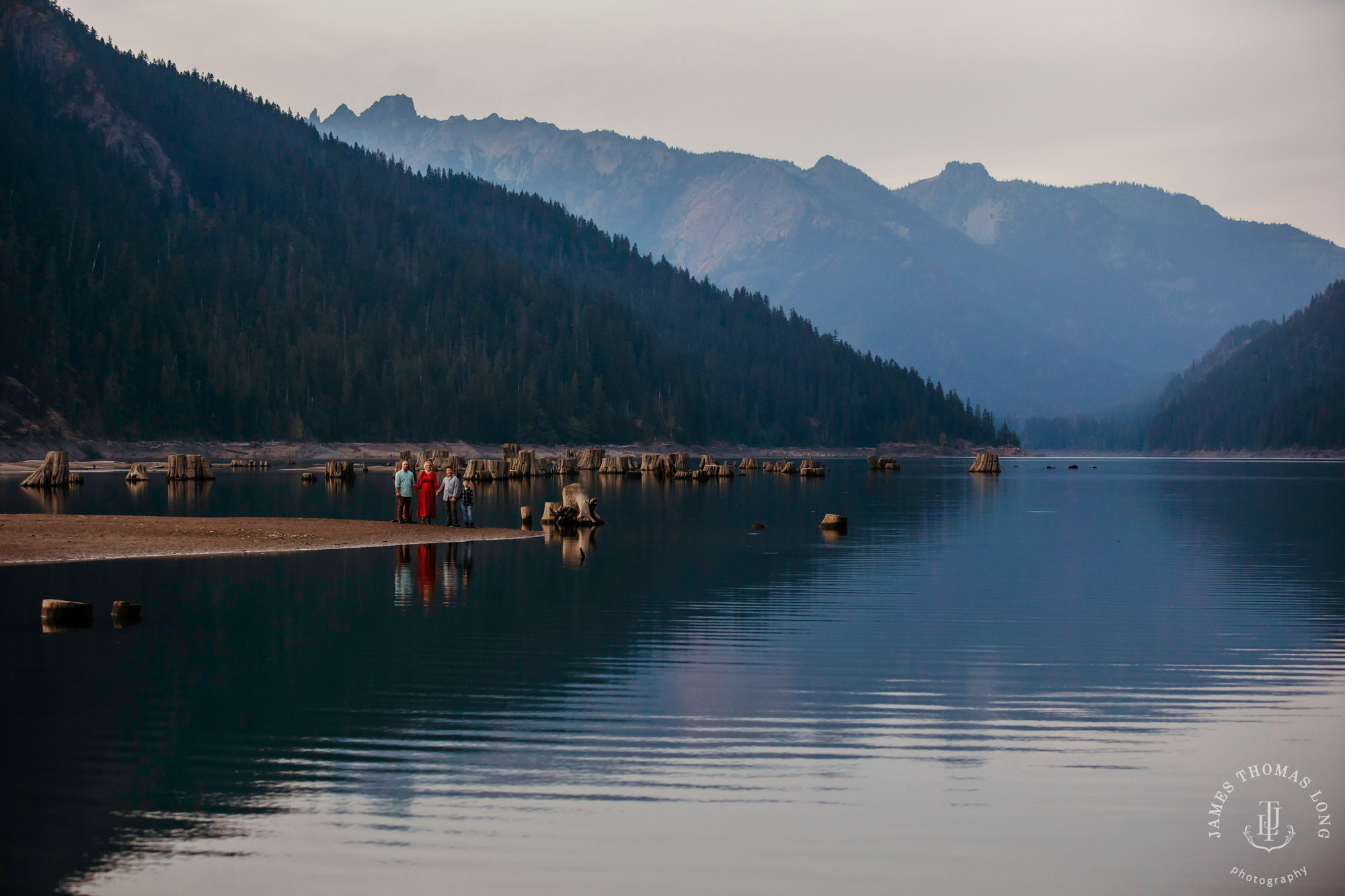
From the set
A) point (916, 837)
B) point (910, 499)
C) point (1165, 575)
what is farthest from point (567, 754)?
point (910, 499)

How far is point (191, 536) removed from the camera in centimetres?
4025

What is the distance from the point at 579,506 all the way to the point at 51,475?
44836mm

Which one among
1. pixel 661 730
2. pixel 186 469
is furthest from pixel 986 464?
pixel 661 730

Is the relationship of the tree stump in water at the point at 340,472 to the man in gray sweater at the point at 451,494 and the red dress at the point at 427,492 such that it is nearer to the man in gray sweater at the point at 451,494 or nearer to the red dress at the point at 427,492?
the man in gray sweater at the point at 451,494

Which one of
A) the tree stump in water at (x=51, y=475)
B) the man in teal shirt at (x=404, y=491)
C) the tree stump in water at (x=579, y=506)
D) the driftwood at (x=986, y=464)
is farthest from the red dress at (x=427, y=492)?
the driftwood at (x=986, y=464)

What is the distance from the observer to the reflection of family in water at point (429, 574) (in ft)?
93.1

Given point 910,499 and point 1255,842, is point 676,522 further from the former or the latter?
point 1255,842

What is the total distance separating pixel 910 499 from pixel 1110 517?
736 inches

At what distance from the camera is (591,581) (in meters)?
32.4

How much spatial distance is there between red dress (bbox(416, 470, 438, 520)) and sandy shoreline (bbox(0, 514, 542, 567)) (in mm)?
1050

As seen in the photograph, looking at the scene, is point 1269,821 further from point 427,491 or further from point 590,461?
point 590,461

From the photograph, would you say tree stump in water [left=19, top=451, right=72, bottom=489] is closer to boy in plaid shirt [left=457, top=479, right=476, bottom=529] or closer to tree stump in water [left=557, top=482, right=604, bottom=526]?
boy in plaid shirt [left=457, top=479, right=476, bottom=529]

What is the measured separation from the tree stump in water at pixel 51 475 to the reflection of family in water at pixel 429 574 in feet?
159

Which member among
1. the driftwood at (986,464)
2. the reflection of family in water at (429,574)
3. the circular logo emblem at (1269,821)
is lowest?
the circular logo emblem at (1269,821)
